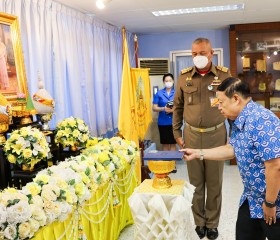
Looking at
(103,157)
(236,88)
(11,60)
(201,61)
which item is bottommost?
(103,157)

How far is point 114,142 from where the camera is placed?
9.89 ft

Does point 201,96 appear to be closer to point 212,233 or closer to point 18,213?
point 212,233

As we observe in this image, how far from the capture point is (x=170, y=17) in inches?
183

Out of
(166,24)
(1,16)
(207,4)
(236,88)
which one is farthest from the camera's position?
(166,24)

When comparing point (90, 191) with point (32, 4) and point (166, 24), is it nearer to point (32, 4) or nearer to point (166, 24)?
point (32, 4)

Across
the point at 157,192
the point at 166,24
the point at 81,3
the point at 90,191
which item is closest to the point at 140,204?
the point at 157,192

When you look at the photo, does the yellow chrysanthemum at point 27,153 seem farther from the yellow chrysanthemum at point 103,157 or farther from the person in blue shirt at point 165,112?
the person in blue shirt at point 165,112

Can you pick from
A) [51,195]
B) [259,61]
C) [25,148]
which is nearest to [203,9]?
[259,61]

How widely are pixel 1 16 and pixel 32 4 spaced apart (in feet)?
1.80

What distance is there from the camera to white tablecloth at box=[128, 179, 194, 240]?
82.3 inches

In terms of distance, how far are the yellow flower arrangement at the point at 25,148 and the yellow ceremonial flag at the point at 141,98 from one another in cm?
197

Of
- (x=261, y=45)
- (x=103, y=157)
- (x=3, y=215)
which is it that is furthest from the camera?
(x=261, y=45)

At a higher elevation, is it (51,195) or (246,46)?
(246,46)

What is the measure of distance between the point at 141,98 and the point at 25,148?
7.62ft
